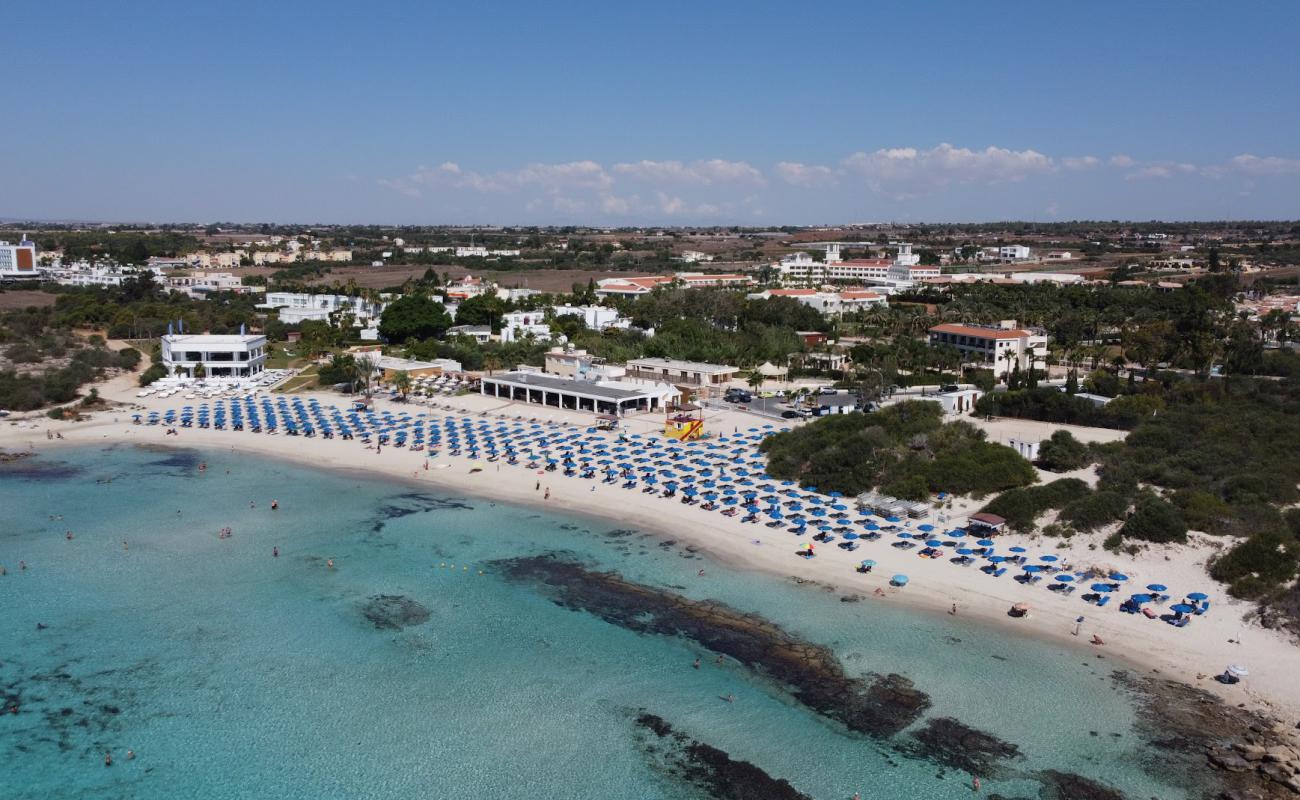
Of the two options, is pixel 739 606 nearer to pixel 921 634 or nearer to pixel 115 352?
pixel 921 634

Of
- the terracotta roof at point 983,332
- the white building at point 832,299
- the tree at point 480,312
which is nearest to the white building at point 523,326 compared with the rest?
the tree at point 480,312

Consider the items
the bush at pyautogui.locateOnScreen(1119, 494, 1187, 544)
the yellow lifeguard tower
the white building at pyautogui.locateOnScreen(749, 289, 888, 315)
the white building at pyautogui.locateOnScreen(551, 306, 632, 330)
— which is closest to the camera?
the bush at pyautogui.locateOnScreen(1119, 494, 1187, 544)

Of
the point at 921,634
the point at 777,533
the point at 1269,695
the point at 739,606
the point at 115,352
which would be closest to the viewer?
the point at 1269,695

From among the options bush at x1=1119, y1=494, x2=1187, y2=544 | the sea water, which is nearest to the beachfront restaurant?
the sea water

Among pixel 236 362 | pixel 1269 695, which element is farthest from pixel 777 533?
pixel 236 362

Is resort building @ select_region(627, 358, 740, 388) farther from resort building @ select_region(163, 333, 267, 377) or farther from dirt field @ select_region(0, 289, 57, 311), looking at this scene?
dirt field @ select_region(0, 289, 57, 311)

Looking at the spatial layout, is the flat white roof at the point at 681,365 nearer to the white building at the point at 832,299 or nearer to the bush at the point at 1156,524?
the white building at the point at 832,299

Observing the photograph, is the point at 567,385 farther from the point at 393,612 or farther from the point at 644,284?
the point at 644,284
